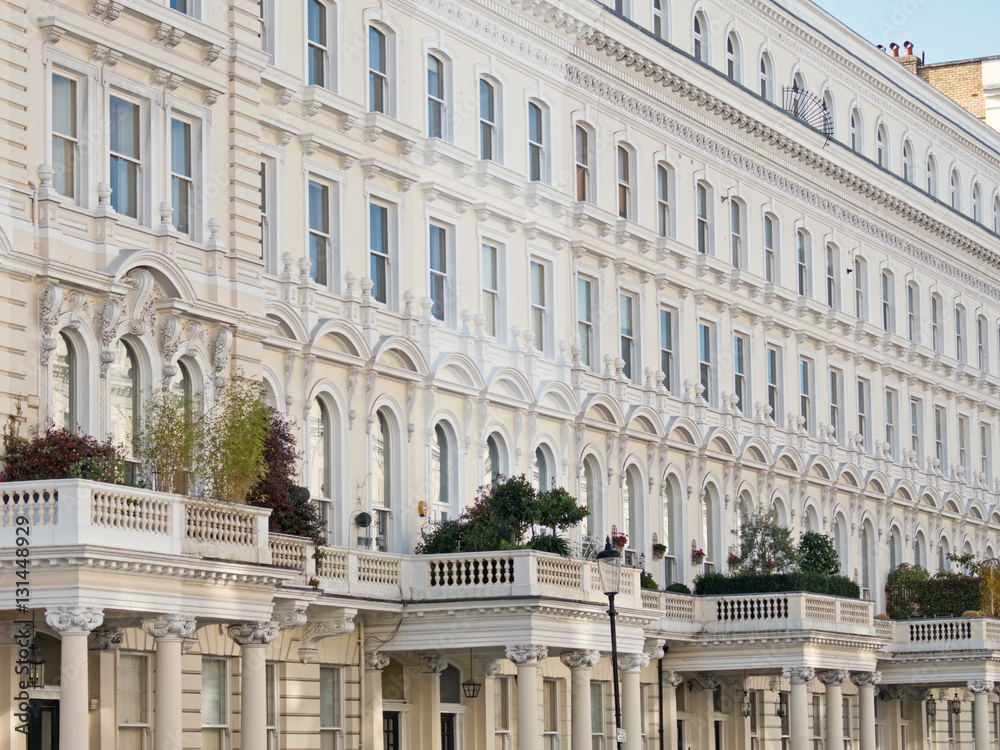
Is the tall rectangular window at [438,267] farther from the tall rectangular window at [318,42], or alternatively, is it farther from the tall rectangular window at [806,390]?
the tall rectangular window at [806,390]

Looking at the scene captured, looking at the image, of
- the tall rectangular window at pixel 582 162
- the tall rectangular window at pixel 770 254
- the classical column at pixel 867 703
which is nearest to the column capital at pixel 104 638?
the tall rectangular window at pixel 582 162

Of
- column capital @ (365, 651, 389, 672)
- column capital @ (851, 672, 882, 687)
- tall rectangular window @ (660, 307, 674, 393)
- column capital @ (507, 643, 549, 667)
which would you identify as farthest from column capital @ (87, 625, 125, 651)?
column capital @ (851, 672, 882, 687)

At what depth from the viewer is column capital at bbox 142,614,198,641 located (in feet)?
89.4

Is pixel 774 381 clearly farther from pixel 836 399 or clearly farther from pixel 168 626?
pixel 168 626

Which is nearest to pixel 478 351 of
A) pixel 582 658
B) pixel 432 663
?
pixel 432 663

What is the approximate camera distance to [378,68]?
39.4 metres

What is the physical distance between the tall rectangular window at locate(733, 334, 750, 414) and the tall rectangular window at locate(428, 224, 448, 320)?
43.2 ft

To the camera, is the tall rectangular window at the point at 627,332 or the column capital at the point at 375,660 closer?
the column capital at the point at 375,660

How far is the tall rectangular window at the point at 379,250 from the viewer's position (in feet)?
127

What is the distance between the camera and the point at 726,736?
50.0 metres

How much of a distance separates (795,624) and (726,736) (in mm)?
5871

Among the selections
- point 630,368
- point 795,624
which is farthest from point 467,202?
point 795,624

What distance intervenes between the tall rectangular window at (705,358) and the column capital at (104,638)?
24.1 meters

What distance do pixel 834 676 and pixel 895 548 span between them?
13.5m
